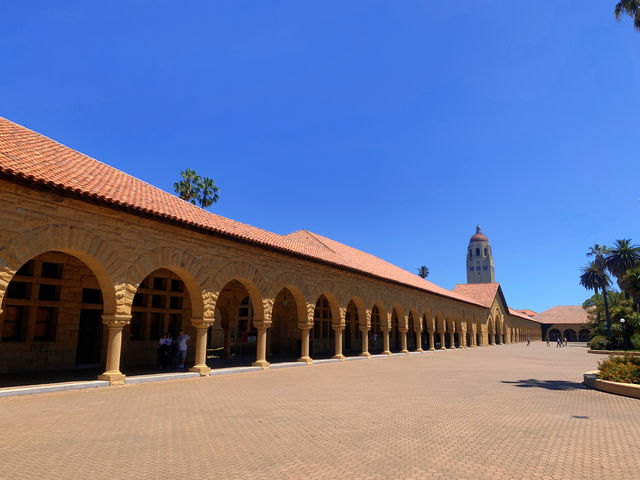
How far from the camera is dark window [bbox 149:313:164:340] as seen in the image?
15.5 metres

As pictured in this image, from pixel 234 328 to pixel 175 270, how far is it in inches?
387

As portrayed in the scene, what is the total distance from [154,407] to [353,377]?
692cm

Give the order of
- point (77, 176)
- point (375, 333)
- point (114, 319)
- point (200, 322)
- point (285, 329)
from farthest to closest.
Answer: point (375, 333)
point (285, 329)
point (200, 322)
point (77, 176)
point (114, 319)

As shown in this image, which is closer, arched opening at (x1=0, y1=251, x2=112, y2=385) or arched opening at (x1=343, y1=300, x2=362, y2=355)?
arched opening at (x1=0, y1=251, x2=112, y2=385)

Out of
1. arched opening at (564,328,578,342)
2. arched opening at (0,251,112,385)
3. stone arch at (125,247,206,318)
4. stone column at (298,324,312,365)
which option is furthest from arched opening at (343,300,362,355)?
arched opening at (564,328,578,342)

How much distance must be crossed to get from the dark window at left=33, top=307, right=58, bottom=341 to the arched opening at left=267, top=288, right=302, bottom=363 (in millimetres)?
10838

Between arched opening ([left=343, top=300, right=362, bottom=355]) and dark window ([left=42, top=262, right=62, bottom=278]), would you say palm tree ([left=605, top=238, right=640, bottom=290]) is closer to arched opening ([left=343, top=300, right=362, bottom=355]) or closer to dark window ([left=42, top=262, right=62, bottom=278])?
arched opening ([left=343, top=300, right=362, bottom=355])

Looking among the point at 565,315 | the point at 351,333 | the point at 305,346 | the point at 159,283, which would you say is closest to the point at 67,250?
the point at 159,283

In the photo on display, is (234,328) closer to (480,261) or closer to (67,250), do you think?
(67,250)

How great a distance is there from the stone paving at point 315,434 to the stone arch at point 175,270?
2.53 m

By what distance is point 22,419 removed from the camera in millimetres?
6547

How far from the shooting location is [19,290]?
38.6 ft

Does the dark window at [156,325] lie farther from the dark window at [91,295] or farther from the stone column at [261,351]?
the stone column at [261,351]

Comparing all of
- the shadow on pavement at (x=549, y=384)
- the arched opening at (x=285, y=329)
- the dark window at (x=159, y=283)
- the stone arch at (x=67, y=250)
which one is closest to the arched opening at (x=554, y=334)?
the arched opening at (x=285, y=329)
